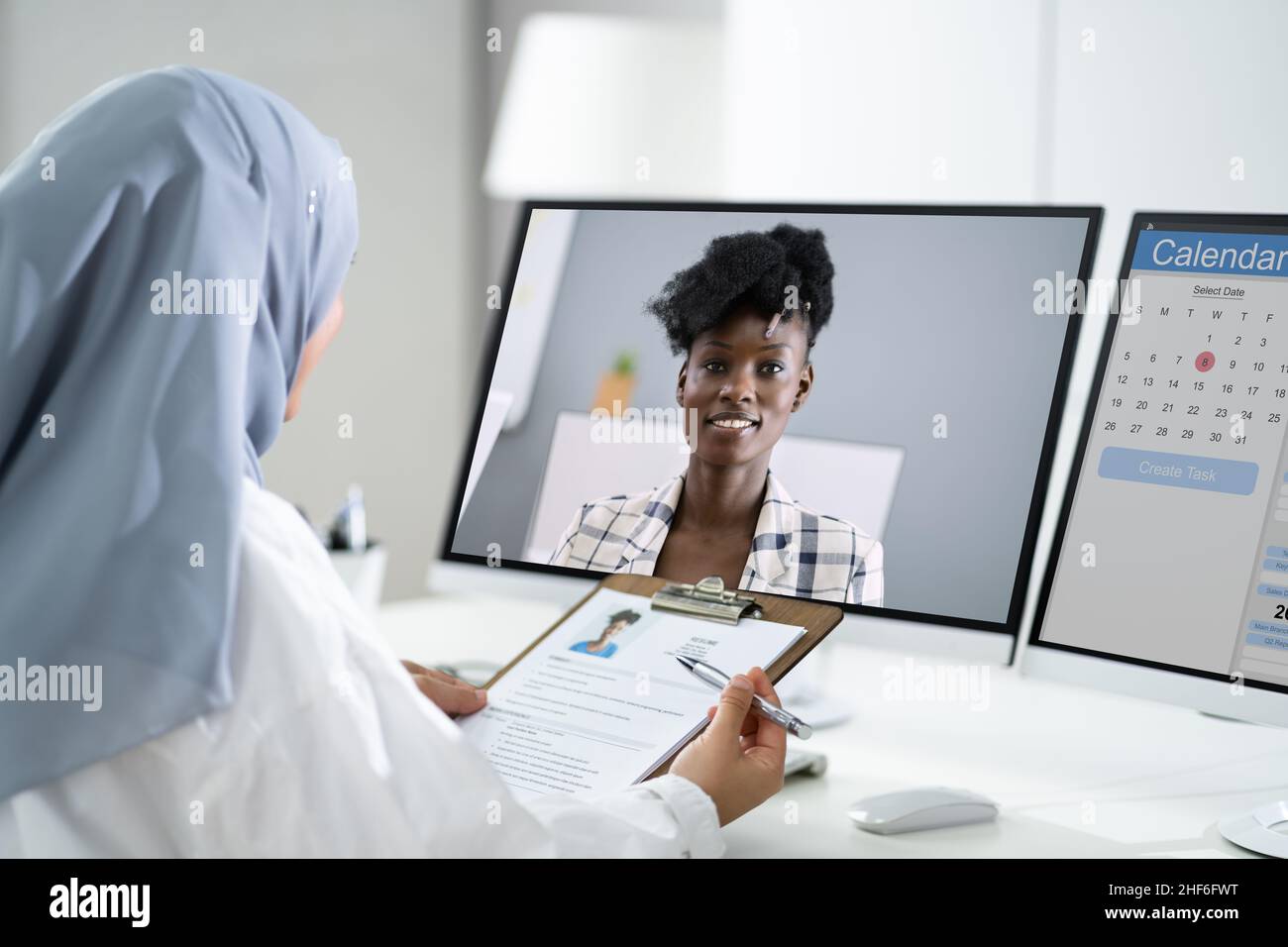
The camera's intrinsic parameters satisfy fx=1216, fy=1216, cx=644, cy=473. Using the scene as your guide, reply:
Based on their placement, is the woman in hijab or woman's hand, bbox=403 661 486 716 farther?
woman's hand, bbox=403 661 486 716

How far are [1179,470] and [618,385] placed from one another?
48 cm

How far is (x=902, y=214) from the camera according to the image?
1050mm

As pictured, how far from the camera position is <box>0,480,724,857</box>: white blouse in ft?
2.30

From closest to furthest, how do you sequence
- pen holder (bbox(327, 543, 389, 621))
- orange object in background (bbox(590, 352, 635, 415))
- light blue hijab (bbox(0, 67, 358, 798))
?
light blue hijab (bbox(0, 67, 358, 798)) < orange object in background (bbox(590, 352, 635, 415)) < pen holder (bbox(327, 543, 389, 621))

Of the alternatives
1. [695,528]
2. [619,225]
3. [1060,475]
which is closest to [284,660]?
[695,528]

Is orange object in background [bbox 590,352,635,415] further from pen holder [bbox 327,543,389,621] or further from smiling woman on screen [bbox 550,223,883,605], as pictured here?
pen holder [bbox 327,543,389,621]

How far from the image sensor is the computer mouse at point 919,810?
101 cm

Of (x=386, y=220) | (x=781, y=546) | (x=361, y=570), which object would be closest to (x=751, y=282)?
(x=781, y=546)

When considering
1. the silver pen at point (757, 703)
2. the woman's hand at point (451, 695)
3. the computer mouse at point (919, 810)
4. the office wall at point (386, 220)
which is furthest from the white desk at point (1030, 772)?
the office wall at point (386, 220)

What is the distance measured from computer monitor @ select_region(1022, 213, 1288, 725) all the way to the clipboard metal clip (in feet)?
0.77

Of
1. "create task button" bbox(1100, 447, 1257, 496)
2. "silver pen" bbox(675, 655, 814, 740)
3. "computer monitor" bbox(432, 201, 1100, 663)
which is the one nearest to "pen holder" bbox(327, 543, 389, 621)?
"computer monitor" bbox(432, 201, 1100, 663)

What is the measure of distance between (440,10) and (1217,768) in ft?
7.69

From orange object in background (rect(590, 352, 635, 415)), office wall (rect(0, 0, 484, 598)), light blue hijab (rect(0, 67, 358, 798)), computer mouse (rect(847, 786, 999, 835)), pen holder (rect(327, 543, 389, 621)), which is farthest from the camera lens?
office wall (rect(0, 0, 484, 598))
